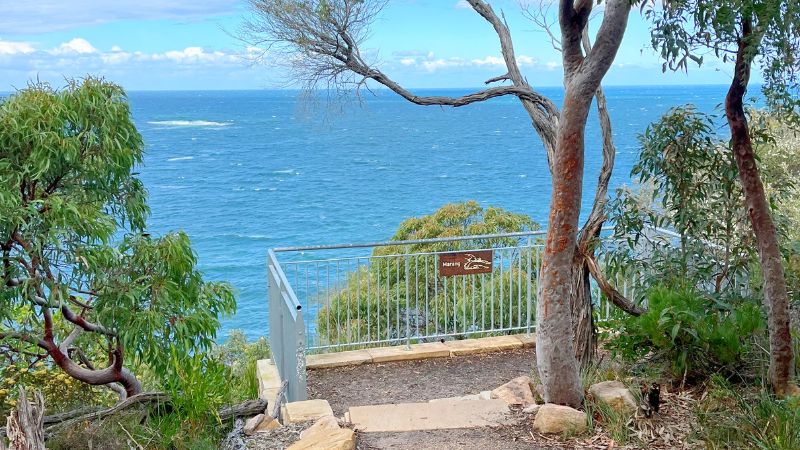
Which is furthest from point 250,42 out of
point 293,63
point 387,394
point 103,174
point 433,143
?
point 433,143

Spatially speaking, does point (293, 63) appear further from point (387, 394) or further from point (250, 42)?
point (387, 394)

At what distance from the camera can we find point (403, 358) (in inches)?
346

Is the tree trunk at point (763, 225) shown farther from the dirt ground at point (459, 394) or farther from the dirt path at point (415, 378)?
the dirt path at point (415, 378)

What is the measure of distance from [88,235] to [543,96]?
4.05 meters

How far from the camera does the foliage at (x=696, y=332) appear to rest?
627 cm

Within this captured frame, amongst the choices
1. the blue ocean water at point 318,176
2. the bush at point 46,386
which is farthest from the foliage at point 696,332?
the blue ocean water at point 318,176

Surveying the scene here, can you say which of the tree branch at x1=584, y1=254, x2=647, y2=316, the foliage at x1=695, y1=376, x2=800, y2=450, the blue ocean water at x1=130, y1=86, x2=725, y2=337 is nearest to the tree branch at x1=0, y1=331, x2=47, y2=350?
the tree branch at x1=584, y1=254, x2=647, y2=316

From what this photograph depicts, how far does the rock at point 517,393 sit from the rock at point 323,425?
157 centimetres

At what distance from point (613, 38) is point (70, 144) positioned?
12.8ft

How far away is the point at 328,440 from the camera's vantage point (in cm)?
548

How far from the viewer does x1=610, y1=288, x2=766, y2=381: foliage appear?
6266 mm

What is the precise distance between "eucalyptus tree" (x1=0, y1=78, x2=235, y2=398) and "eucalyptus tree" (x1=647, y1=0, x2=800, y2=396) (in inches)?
156

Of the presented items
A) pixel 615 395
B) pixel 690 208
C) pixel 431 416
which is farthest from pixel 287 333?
pixel 690 208

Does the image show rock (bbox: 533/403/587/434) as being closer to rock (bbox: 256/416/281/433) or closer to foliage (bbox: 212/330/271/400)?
rock (bbox: 256/416/281/433)
